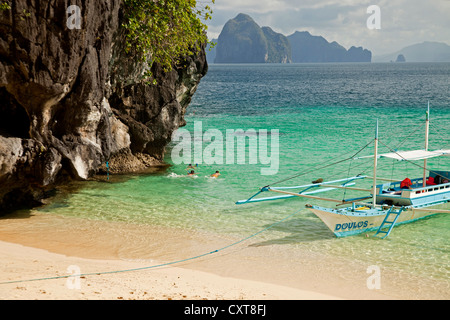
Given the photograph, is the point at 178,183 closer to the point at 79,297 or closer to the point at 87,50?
the point at 87,50

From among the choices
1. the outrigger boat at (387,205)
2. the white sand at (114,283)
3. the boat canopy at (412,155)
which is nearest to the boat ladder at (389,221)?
the outrigger boat at (387,205)

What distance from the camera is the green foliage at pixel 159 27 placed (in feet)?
56.2

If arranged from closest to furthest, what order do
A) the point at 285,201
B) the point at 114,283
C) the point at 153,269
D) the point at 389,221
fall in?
the point at 114,283 → the point at 153,269 → the point at 389,221 → the point at 285,201

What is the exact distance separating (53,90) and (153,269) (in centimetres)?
576

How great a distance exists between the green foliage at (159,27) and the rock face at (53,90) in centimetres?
60

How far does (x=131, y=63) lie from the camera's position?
61.3 ft

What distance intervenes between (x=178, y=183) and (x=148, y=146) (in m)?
3.96

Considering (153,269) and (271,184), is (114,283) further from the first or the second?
(271,184)

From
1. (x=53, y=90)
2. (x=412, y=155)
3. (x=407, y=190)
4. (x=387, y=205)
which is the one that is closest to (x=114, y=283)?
(x=53, y=90)

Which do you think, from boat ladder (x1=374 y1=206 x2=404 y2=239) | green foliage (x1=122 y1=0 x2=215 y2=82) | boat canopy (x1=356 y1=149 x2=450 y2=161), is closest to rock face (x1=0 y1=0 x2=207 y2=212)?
green foliage (x1=122 y1=0 x2=215 y2=82)

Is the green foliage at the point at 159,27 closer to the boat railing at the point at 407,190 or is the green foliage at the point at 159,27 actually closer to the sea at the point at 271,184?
the sea at the point at 271,184

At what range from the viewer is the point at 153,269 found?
11.1 meters

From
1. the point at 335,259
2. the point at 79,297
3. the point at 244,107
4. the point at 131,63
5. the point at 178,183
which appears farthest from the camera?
the point at 244,107

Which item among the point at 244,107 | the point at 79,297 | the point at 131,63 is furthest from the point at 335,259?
the point at 244,107
